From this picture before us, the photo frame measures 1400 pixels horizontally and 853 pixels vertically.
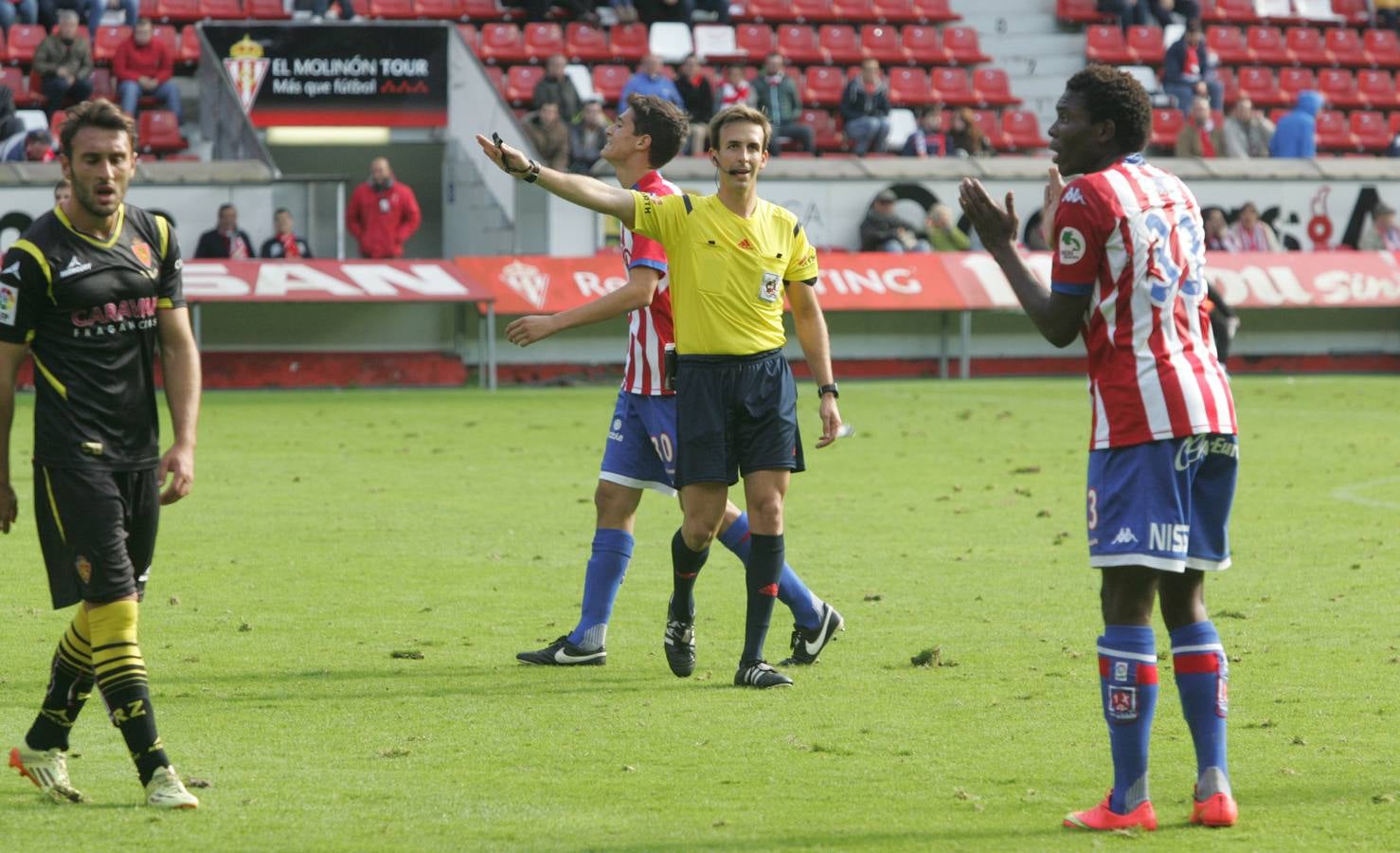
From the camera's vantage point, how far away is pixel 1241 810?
17.8ft

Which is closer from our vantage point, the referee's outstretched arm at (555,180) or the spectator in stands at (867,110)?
the referee's outstretched arm at (555,180)

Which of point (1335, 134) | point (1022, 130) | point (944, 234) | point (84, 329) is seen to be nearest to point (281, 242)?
point (944, 234)

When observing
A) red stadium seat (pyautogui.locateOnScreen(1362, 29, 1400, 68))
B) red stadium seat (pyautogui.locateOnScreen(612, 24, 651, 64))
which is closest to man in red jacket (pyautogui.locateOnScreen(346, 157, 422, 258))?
red stadium seat (pyautogui.locateOnScreen(612, 24, 651, 64))

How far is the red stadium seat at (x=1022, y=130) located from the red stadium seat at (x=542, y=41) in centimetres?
688

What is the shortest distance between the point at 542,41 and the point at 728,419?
22416mm

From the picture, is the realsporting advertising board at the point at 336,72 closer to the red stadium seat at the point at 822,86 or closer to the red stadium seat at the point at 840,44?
the red stadium seat at the point at 822,86

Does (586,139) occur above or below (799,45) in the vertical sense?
below

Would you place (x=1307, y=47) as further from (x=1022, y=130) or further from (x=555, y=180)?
(x=555, y=180)

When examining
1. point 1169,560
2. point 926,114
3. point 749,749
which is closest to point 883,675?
point 749,749

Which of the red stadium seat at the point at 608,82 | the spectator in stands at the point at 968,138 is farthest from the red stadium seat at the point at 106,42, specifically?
the spectator in stands at the point at 968,138

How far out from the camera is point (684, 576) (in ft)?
24.7

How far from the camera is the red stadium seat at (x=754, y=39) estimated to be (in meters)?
29.8

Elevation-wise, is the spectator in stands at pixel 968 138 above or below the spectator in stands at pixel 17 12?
below

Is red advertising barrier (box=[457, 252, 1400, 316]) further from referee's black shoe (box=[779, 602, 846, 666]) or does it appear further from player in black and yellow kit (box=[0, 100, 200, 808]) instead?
player in black and yellow kit (box=[0, 100, 200, 808])
